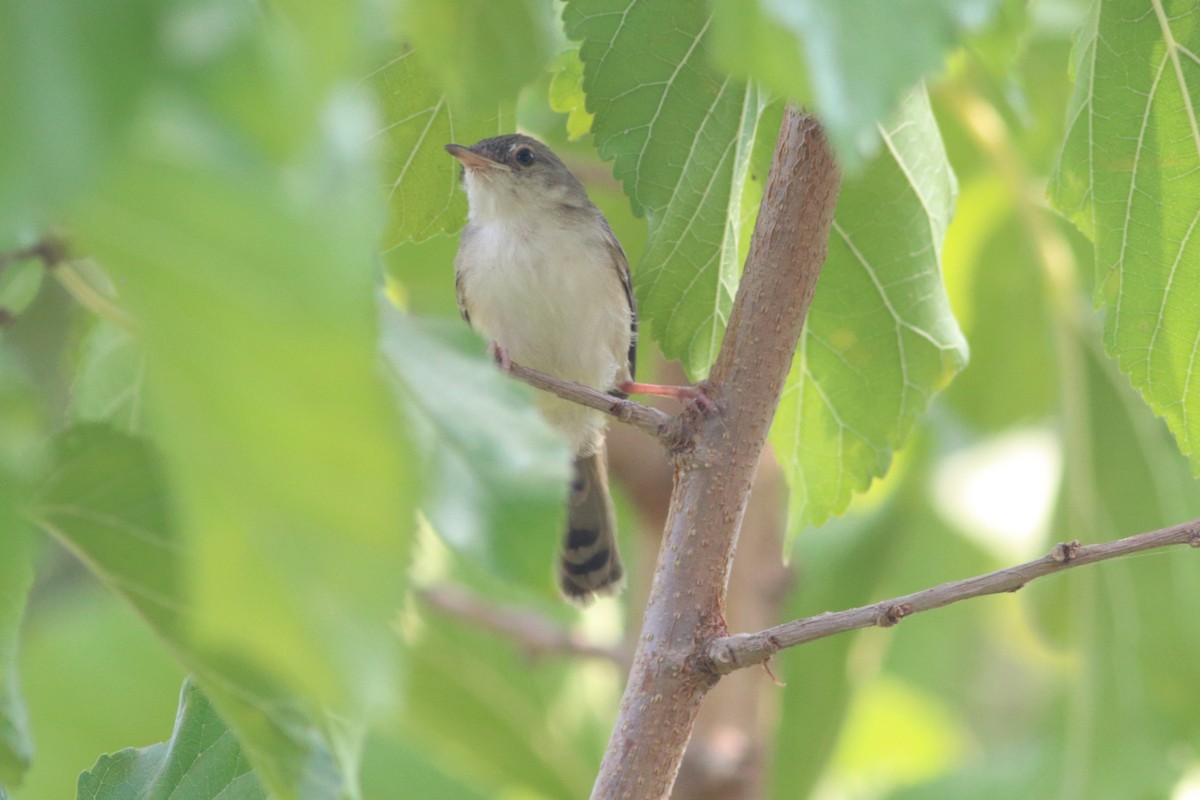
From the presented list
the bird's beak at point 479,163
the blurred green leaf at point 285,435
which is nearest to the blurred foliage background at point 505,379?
the blurred green leaf at point 285,435

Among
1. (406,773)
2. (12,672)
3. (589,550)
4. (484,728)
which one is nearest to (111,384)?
(12,672)

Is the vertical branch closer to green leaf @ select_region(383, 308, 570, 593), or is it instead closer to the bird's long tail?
green leaf @ select_region(383, 308, 570, 593)

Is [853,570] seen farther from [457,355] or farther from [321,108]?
[321,108]

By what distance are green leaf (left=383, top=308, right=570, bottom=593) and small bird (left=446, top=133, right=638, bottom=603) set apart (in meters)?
2.57

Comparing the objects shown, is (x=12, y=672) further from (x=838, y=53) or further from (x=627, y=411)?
(x=838, y=53)

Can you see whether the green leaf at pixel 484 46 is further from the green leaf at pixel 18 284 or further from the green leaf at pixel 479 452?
the green leaf at pixel 18 284

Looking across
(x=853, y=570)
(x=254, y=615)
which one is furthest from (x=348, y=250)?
(x=853, y=570)

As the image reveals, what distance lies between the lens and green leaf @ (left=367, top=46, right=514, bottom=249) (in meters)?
2.04

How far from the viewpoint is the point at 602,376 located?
376 centimetres

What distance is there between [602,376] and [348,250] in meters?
3.05

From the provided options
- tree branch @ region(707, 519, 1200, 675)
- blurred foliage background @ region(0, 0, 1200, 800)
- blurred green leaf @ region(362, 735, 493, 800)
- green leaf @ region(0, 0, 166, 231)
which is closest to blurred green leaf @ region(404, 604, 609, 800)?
blurred foliage background @ region(0, 0, 1200, 800)

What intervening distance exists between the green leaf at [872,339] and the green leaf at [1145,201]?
12.7 inches

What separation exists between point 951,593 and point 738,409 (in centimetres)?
47

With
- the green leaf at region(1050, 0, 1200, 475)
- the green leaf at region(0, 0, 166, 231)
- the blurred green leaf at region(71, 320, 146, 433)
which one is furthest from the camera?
the blurred green leaf at region(71, 320, 146, 433)
